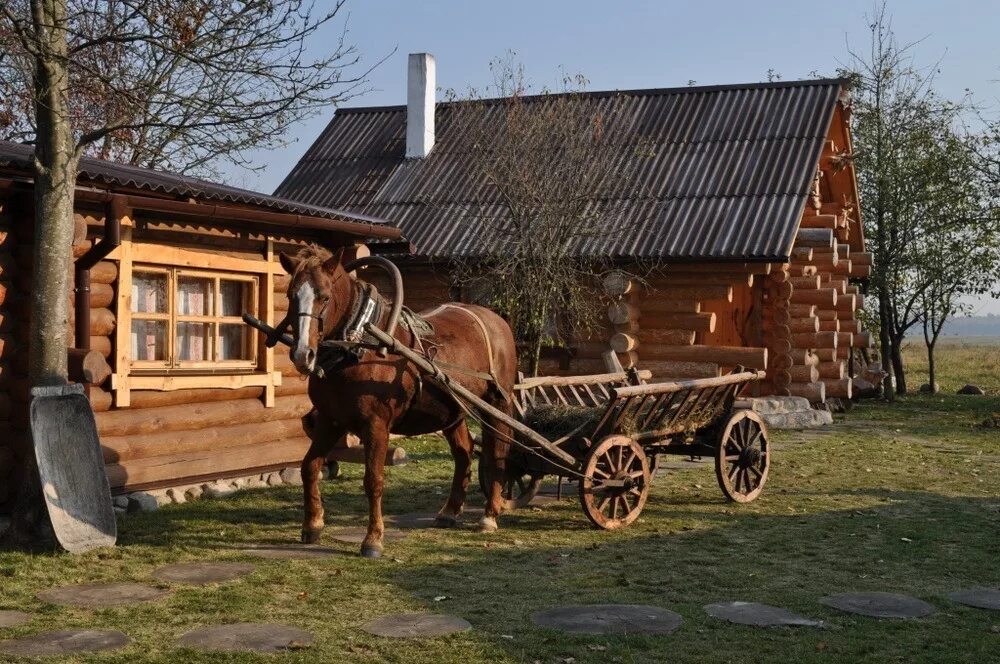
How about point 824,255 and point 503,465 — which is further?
point 824,255

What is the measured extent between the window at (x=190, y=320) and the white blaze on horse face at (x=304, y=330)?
11.6 ft

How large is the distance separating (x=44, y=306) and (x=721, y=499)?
634 centimetres

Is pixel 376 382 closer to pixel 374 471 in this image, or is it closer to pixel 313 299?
pixel 374 471

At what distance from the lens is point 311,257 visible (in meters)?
8.18

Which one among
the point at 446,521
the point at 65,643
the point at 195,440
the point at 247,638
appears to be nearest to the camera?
the point at 65,643

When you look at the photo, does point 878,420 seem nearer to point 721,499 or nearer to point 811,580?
point 721,499

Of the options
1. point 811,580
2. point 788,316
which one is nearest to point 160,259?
point 811,580

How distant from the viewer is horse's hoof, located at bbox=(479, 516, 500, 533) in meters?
9.37

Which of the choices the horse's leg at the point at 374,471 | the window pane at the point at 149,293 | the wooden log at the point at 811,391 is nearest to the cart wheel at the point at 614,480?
the horse's leg at the point at 374,471

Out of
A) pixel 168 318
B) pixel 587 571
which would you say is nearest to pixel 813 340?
pixel 168 318

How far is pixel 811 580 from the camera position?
7668 mm

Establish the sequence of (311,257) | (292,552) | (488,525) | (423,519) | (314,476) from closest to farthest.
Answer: (311,257) → (292,552) → (314,476) → (488,525) → (423,519)

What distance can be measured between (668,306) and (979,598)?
40.8 ft

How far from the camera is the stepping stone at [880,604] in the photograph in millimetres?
6758
